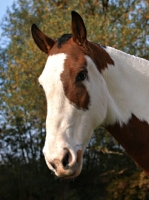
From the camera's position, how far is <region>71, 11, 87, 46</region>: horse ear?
3555 millimetres

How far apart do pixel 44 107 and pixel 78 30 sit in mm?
12149

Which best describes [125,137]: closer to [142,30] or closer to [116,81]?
[116,81]

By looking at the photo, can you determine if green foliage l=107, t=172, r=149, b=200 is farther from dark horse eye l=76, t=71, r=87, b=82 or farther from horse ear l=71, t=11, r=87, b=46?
dark horse eye l=76, t=71, r=87, b=82

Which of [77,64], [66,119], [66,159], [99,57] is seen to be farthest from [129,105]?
[66,159]

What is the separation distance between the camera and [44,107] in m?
15.7

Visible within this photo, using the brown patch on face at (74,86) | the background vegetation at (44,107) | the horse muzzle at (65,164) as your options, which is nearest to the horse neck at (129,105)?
the brown patch on face at (74,86)

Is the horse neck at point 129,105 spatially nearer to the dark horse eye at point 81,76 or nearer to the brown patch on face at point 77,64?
the brown patch on face at point 77,64

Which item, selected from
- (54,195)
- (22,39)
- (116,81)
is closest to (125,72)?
(116,81)

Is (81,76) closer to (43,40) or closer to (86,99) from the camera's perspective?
(86,99)

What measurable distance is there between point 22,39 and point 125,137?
1521 cm

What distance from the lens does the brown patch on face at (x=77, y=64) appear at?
3232 mm

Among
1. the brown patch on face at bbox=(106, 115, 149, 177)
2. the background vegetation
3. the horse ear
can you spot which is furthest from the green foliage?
the horse ear

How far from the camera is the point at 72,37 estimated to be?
365cm

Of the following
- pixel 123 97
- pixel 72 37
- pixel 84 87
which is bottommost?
pixel 123 97
